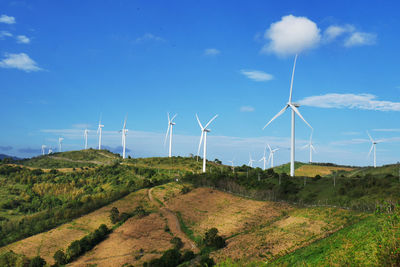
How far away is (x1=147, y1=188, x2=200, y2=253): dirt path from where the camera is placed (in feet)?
201

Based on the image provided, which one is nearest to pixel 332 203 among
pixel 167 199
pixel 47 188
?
pixel 167 199

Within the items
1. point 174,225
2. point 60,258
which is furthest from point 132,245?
point 60,258

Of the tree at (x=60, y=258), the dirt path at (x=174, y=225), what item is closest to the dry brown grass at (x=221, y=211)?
the dirt path at (x=174, y=225)

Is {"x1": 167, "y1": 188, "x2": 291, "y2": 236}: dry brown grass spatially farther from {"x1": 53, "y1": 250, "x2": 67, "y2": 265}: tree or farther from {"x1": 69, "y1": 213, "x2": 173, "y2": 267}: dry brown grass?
{"x1": 53, "y1": 250, "x2": 67, "y2": 265}: tree

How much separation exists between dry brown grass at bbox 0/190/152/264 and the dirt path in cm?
876

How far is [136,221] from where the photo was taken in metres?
74.6

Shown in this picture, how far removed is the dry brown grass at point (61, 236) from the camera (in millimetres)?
64250

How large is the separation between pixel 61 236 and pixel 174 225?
25.6 m

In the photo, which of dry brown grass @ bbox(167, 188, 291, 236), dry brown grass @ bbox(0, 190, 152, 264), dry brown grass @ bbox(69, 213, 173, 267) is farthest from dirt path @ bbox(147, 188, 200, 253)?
dry brown grass @ bbox(0, 190, 152, 264)

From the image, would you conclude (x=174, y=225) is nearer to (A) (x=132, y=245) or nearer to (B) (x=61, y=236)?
(A) (x=132, y=245)

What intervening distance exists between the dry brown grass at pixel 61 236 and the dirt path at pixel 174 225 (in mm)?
8761

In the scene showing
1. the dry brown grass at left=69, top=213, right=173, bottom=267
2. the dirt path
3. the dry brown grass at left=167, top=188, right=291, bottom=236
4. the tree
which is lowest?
the tree

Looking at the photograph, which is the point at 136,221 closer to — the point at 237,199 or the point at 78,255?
the point at 78,255

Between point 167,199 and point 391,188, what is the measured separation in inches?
2259
